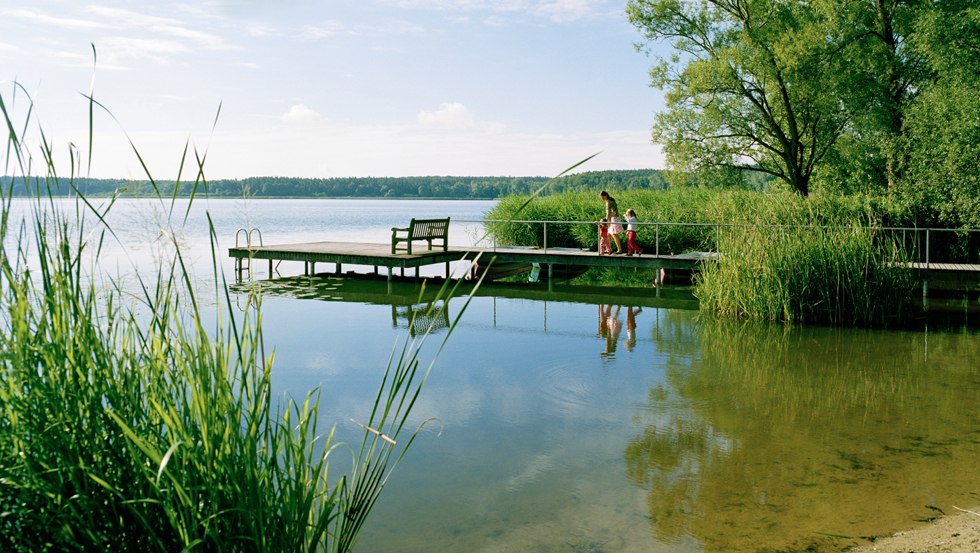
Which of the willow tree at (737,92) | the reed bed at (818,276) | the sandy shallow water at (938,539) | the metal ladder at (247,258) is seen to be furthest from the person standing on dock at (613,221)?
the sandy shallow water at (938,539)

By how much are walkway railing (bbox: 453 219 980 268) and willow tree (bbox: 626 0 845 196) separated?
6.68 m

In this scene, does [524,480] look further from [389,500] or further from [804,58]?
[804,58]

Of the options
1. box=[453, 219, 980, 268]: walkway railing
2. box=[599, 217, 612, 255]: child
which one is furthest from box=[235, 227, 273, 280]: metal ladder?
box=[599, 217, 612, 255]: child

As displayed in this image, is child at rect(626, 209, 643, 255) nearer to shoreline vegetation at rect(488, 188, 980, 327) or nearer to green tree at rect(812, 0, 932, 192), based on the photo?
shoreline vegetation at rect(488, 188, 980, 327)

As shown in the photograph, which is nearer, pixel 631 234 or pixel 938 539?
pixel 938 539

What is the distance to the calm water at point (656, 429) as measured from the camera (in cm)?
478

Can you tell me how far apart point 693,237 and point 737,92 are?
7.88 m

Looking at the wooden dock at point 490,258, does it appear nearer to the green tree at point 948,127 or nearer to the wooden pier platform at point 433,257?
the wooden pier platform at point 433,257

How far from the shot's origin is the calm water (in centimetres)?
478

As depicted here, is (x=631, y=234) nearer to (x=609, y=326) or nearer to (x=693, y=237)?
(x=693, y=237)

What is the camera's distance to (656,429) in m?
6.75

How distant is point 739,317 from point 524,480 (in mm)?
7626

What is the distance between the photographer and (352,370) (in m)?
9.02

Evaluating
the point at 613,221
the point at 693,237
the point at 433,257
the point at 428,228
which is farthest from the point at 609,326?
the point at 693,237
